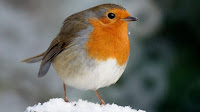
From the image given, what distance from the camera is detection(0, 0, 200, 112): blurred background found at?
482cm

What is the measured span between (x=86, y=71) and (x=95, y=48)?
0.21 meters

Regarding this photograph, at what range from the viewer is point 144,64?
4.97m

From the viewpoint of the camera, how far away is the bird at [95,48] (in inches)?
157

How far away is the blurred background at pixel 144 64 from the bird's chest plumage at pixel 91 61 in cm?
81

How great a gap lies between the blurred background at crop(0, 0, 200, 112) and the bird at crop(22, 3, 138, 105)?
79 centimetres

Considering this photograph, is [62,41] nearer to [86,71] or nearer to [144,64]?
[86,71]

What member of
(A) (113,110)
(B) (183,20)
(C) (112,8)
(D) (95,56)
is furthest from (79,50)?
(B) (183,20)

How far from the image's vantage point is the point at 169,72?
Answer: 487cm

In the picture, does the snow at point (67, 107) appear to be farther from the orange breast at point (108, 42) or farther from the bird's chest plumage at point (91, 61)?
the orange breast at point (108, 42)

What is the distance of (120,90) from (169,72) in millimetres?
543

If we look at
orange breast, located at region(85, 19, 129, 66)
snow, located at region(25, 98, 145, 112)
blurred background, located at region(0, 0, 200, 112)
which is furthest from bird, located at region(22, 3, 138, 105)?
blurred background, located at region(0, 0, 200, 112)

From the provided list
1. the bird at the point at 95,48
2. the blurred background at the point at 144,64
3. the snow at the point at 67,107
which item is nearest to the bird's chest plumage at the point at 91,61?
the bird at the point at 95,48

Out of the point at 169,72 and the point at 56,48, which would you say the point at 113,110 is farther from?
the point at 169,72

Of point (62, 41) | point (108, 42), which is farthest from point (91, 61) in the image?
point (62, 41)
